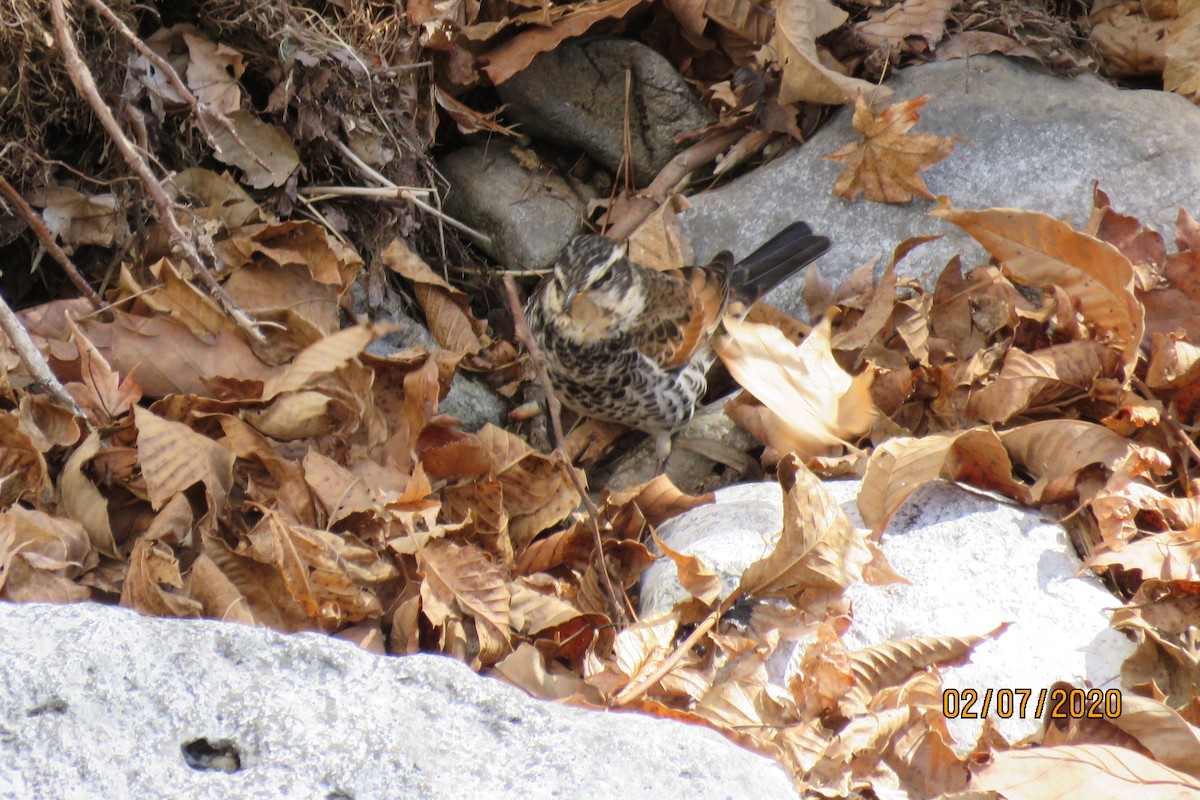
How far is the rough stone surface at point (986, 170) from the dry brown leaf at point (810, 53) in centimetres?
16

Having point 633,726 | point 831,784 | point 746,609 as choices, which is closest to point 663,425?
point 746,609

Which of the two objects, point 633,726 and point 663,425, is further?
point 663,425

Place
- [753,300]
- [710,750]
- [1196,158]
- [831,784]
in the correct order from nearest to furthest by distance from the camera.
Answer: [710,750]
[831,784]
[1196,158]
[753,300]

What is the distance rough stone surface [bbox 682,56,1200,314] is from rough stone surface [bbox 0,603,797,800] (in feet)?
10.0

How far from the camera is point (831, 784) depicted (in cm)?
258

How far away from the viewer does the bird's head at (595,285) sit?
4.40m

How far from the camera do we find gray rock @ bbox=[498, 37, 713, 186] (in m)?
5.39

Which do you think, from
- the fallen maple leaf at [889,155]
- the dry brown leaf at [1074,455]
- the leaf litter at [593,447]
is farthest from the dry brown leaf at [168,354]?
the fallen maple leaf at [889,155]

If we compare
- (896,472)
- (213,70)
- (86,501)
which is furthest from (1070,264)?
(213,70)

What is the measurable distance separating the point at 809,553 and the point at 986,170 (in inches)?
95.9

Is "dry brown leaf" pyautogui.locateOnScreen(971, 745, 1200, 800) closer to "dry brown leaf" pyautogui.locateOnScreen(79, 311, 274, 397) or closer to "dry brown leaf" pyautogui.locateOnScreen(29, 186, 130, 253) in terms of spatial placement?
"dry brown leaf" pyautogui.locateOnScreen(79, 311, 274, 397)

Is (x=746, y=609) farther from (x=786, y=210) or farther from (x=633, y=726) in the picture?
(x=786, y=210)

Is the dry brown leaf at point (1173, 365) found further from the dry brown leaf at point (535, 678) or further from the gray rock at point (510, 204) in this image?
the gray rock at point (510, 204)

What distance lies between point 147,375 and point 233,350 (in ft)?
0.88
